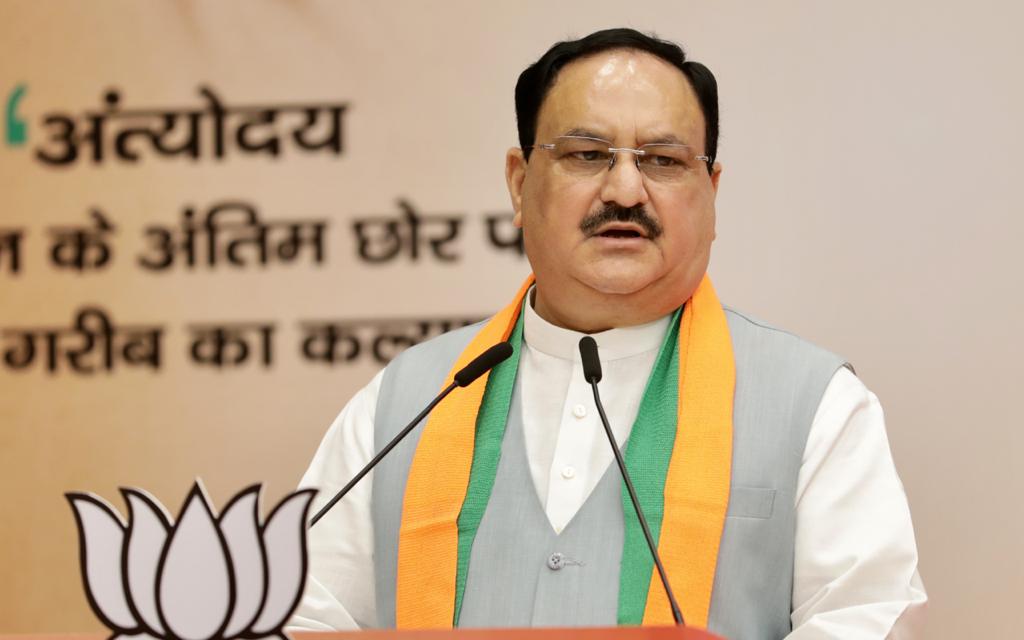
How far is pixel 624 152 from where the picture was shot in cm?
218

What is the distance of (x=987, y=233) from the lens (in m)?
3.29

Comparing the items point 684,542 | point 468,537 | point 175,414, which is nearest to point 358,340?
point 175,414

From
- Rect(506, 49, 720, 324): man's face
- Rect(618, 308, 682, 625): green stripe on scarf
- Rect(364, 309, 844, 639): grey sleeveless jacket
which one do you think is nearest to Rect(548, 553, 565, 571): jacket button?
Rect(364, 309, 844, 639): grey sleeveless jacket

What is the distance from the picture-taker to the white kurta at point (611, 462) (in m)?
1.91

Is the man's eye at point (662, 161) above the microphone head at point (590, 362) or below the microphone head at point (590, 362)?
above

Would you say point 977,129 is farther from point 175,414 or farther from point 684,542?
point 175,414

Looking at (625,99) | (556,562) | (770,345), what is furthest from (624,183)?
(556,562)

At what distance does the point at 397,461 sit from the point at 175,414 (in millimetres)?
1585

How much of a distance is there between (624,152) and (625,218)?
4.8 inches

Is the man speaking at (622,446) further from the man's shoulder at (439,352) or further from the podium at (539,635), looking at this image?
the podium at (539,635)

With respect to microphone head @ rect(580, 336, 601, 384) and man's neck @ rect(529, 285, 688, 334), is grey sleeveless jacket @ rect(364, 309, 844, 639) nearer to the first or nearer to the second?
man's neck @ rect(529, 285, 688, 334)

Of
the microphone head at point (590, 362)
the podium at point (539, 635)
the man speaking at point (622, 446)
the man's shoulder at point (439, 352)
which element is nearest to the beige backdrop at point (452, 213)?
the man's shoulder at point (439, 352)

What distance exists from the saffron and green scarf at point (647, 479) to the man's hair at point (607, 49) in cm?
37

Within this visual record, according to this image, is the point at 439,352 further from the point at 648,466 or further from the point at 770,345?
the point at 770,345
